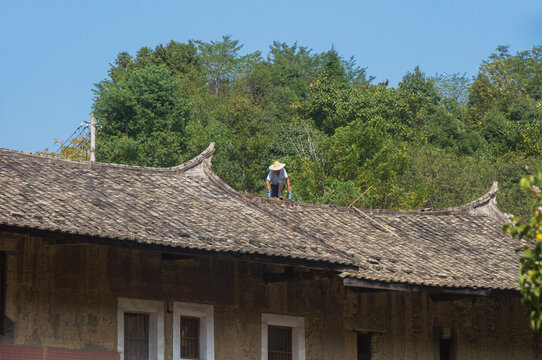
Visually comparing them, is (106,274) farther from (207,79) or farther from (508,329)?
(207,79)

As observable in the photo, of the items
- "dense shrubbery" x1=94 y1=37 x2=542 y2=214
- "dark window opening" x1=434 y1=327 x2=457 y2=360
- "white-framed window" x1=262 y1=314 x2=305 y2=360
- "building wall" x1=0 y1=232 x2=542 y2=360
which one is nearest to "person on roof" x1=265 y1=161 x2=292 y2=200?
"building wall" x1=0 y1=232 x2=542 y2=360

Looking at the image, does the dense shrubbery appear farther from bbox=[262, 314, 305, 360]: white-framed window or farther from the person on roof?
bbox=[262, 314, 305, 360]: white-framed window

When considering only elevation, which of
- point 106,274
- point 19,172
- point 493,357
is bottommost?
point 493,357

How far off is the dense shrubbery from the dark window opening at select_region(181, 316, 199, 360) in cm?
2158

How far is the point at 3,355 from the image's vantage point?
15672mm

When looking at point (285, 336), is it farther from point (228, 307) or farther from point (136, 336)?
point (136, 336)

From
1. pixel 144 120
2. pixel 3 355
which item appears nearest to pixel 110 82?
pixel 144 120

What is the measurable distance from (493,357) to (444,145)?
114 feet

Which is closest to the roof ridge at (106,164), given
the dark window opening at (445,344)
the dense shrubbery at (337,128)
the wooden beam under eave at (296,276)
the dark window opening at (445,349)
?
the wooden beam under eave at (296,276)

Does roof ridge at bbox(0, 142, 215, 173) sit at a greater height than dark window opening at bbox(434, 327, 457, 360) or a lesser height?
greater

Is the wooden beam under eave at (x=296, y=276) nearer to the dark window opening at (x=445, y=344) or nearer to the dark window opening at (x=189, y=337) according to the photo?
the dark window opening at (x=189, y=337)

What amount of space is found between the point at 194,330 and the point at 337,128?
29555 mm

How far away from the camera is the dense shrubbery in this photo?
44.2 m

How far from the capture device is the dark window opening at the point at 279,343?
1901 cm
